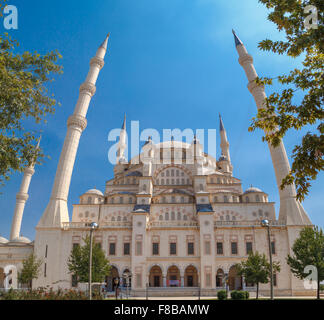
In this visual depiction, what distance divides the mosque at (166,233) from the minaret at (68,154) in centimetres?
14

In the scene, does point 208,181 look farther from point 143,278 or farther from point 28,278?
point 28,278

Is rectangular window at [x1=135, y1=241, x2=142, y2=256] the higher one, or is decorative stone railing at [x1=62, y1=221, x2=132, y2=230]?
decorative stone railing at [x1=62, y1=221, x2=132, y2=230]

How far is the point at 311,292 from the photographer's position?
33.4 metres

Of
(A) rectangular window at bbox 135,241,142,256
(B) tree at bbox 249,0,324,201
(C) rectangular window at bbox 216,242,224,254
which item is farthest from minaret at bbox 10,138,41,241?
(B) tree at bbox 249,0,324,201

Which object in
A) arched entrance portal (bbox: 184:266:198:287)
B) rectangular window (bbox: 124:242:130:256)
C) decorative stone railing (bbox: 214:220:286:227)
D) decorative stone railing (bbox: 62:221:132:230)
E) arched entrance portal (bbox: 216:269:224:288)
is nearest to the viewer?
arched entrance portal (bbox: 216:269:224:288)

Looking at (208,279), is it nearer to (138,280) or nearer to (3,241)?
(138,280)

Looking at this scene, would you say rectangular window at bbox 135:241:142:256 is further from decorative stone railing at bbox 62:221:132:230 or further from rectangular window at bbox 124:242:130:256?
decorative stone railing at bbox 62:221:132:230

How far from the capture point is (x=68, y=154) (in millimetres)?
42125

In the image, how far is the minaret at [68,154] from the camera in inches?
1512

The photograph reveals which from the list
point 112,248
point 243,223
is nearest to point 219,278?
point 243,223

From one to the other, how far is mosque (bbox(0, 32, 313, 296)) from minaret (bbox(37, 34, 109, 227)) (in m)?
0.14

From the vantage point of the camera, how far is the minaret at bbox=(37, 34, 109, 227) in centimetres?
3841

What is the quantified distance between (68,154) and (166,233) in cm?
1766
